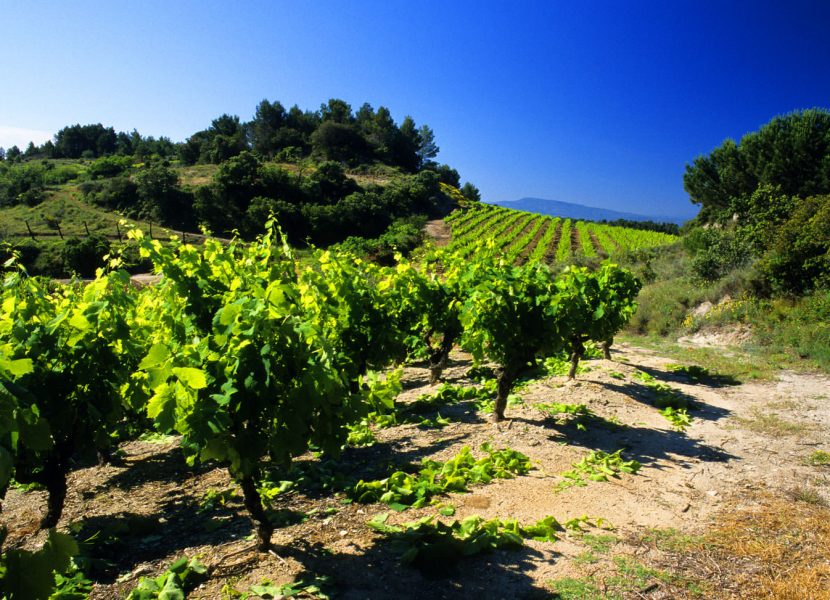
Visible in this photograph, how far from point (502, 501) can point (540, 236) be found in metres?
45.2

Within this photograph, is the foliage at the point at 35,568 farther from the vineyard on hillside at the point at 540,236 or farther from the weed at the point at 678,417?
the vineyard on hillside at the point at 540,236

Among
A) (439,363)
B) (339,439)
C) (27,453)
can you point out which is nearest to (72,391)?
(27,453)

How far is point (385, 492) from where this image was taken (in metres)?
5.14

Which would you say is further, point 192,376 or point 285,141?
point 285,141

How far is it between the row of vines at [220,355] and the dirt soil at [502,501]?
0.52 m

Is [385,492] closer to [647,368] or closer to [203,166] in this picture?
[647,368]

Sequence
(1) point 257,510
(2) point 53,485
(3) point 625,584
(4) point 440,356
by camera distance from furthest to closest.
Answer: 1. (4) point 440,356
2. (2) point 53,485
3. (1) point 257,510
4. (3) point 625,584

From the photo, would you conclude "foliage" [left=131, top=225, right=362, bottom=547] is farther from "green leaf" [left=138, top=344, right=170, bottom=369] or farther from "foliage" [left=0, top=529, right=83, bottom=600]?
"foliage" [left=0, top=529, right=83, bottom=600]

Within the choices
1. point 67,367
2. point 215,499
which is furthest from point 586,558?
point 67,367

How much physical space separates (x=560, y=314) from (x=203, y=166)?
7219 centimetres

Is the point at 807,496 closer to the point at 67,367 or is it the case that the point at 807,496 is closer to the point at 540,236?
the point at 67,367

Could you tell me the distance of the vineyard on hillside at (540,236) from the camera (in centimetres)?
4041

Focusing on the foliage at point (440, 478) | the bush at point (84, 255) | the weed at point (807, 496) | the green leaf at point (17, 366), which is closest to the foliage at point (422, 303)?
the foliage at point (440, 478)

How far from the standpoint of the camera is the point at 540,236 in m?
47.8
